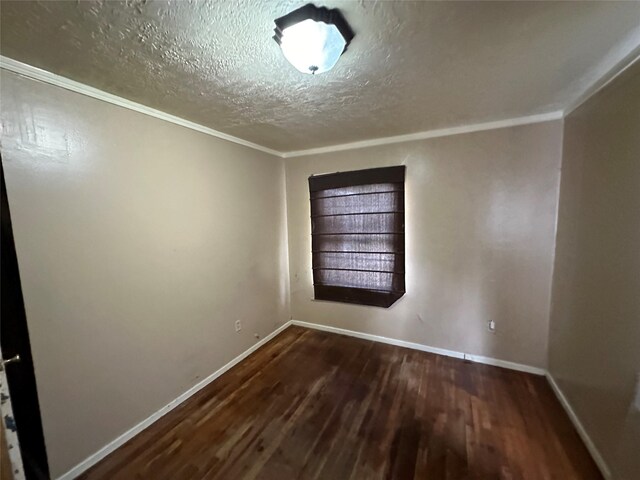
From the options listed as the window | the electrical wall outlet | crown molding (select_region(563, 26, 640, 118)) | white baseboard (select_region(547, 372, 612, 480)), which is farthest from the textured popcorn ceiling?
white baseboard (select_region(547, 372, 612, 480))

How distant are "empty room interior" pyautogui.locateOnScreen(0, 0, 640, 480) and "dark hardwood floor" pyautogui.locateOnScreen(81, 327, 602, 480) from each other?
0.02 meters

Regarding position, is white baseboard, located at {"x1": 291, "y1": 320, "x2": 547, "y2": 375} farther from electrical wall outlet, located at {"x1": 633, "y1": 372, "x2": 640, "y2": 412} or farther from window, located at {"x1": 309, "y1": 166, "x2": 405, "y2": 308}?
electrical wall outlet, located at {"x1": 633, "y1": 372, "x2": 640, "y2": 412}

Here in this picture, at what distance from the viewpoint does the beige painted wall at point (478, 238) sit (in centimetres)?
234

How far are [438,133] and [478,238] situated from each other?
1.15 metres

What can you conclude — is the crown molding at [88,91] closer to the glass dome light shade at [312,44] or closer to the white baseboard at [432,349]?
the glass dome light shade at [312,44]

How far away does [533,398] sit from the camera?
83.7 inches

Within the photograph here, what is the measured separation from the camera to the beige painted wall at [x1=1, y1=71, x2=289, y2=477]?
141cm

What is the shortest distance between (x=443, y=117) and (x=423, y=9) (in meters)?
1.42

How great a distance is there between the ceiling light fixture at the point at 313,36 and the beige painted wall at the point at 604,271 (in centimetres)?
159

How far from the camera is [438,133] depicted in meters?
2.66

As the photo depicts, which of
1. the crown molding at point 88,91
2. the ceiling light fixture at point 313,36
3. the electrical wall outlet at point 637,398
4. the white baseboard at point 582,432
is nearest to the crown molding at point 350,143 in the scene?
the crown molding at point 88,91

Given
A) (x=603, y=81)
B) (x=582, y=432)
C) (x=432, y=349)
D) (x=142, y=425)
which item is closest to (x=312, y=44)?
(x=603, y=81)

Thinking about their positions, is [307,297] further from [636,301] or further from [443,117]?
[636,301]

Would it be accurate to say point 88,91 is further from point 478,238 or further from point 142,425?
point 478,238
